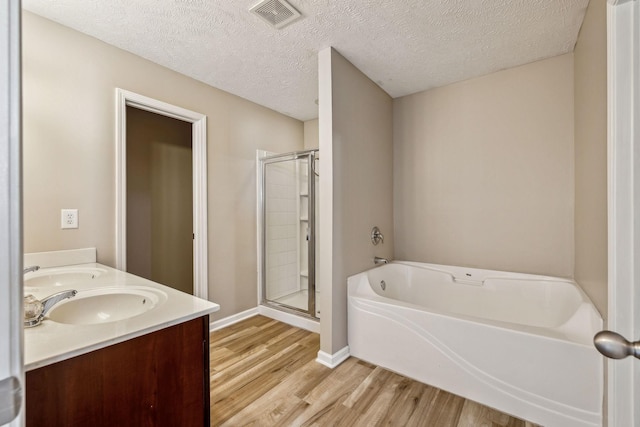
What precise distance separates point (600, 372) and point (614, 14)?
1521 mm

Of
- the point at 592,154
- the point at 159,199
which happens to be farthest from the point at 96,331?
the point at 159,199

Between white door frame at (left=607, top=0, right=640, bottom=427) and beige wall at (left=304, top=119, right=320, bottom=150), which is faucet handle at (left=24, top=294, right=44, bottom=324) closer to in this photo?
white door frame at (left=607, top=0, right=640, bottom=427)

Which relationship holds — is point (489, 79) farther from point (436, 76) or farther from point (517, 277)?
point (517, 277)

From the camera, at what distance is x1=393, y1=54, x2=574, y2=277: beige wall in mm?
2266

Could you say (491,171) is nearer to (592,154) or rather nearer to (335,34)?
(592,154)

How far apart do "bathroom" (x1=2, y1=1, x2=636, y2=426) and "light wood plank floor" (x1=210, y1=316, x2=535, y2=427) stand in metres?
0.25

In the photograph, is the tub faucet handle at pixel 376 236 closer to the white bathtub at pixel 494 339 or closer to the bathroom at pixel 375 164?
the bathroom at pixel 375 164

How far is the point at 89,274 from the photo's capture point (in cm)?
161

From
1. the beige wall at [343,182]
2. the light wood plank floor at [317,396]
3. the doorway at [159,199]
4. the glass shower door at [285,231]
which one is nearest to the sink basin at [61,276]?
the light wood plank floor at [317,396]

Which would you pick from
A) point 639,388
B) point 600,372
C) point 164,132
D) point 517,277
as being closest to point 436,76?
point 517,277

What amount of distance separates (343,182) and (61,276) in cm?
185

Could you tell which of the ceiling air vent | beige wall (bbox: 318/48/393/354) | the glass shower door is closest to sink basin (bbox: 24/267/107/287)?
beige wall (bbox: 318/48/393/354)

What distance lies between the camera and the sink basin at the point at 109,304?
118 centimetres

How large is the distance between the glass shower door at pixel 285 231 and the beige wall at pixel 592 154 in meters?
2.16
